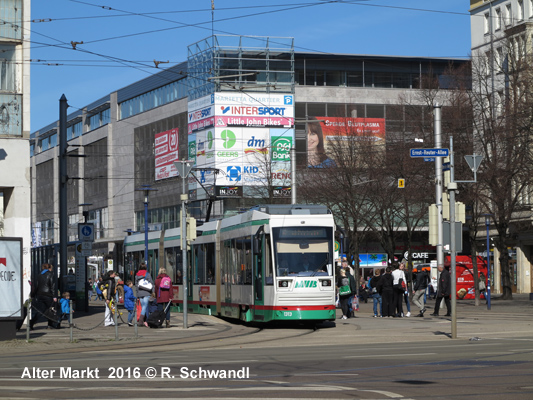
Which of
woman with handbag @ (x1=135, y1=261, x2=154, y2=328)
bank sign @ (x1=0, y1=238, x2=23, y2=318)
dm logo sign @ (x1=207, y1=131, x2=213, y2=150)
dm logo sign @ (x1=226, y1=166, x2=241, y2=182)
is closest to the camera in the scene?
bank sign @ (x1=0, y1=238, x2=23, y2=318)

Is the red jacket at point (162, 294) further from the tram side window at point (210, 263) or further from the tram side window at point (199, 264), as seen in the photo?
Result: the tram side window at point (199, 264)

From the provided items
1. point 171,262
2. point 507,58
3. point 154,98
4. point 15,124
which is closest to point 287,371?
point 15,124

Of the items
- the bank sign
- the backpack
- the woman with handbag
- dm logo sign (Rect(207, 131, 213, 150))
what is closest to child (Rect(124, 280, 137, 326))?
the woman with handbag

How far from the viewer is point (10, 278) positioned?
69.3 ft

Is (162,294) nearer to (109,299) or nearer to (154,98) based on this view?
(109,299)

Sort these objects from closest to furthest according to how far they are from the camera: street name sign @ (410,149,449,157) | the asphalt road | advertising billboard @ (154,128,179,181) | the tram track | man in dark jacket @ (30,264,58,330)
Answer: the asphalt road < the tram track < street name sign @ (410,149,449,157) < man in dark jacket @ (30,264,58,330) < advertising billboard @ (154,128,179,181)

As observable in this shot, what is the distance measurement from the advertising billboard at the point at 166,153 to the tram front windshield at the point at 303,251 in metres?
57.5

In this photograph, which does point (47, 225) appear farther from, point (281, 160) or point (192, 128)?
point (281, 160)

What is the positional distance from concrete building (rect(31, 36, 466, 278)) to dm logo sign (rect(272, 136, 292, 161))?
59 cm

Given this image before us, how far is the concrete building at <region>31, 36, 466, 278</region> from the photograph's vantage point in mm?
75188

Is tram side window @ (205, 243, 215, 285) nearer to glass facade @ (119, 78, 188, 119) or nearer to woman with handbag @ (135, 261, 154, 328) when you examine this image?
woman with handbag @ (135, 261, 154, 328)

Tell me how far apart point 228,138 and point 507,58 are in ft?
116

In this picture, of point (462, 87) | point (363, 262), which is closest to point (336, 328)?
point (462, 87)

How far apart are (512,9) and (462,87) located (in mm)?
17528
